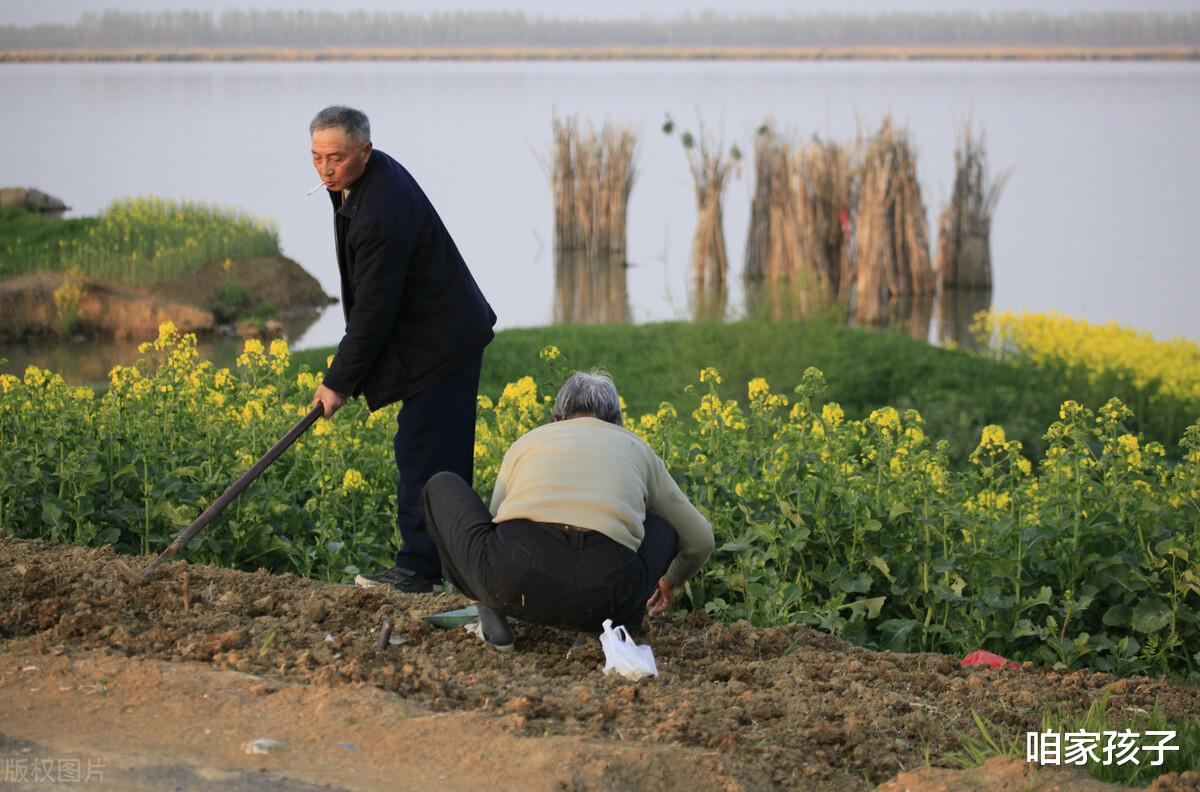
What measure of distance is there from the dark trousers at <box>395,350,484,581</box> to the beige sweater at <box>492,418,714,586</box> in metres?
0.76

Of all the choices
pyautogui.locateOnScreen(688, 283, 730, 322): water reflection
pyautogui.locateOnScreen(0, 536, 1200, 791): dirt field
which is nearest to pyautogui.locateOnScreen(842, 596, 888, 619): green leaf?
pyautogui.locateOnScreen(0, 536, 1200, 791): dirt field

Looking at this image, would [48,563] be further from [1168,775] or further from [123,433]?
[1168,775]

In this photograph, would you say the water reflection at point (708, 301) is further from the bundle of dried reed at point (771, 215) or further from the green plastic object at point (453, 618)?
the green plastic object at point (453, 618)

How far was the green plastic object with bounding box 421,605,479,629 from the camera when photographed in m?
4.77

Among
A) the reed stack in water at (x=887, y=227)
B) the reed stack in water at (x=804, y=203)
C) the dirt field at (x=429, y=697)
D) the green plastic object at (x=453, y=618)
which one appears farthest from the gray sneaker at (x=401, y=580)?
the reed stack in water at (x=887, y=227)

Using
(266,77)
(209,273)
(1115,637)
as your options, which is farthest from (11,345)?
(266,77)

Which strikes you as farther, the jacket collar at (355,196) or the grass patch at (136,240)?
the grass patch at (136,240)

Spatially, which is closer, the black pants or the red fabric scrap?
the black pants

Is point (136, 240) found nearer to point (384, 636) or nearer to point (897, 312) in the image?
point (897, 312)

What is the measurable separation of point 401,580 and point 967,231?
48.3 feet

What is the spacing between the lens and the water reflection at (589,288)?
17.7 metres

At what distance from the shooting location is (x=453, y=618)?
4.77m

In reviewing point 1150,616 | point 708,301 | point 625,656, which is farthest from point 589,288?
point 625,656

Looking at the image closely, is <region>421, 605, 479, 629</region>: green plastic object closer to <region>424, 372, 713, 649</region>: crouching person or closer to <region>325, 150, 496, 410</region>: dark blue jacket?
<region>424, 372, 713, 649</region>: crouching person
